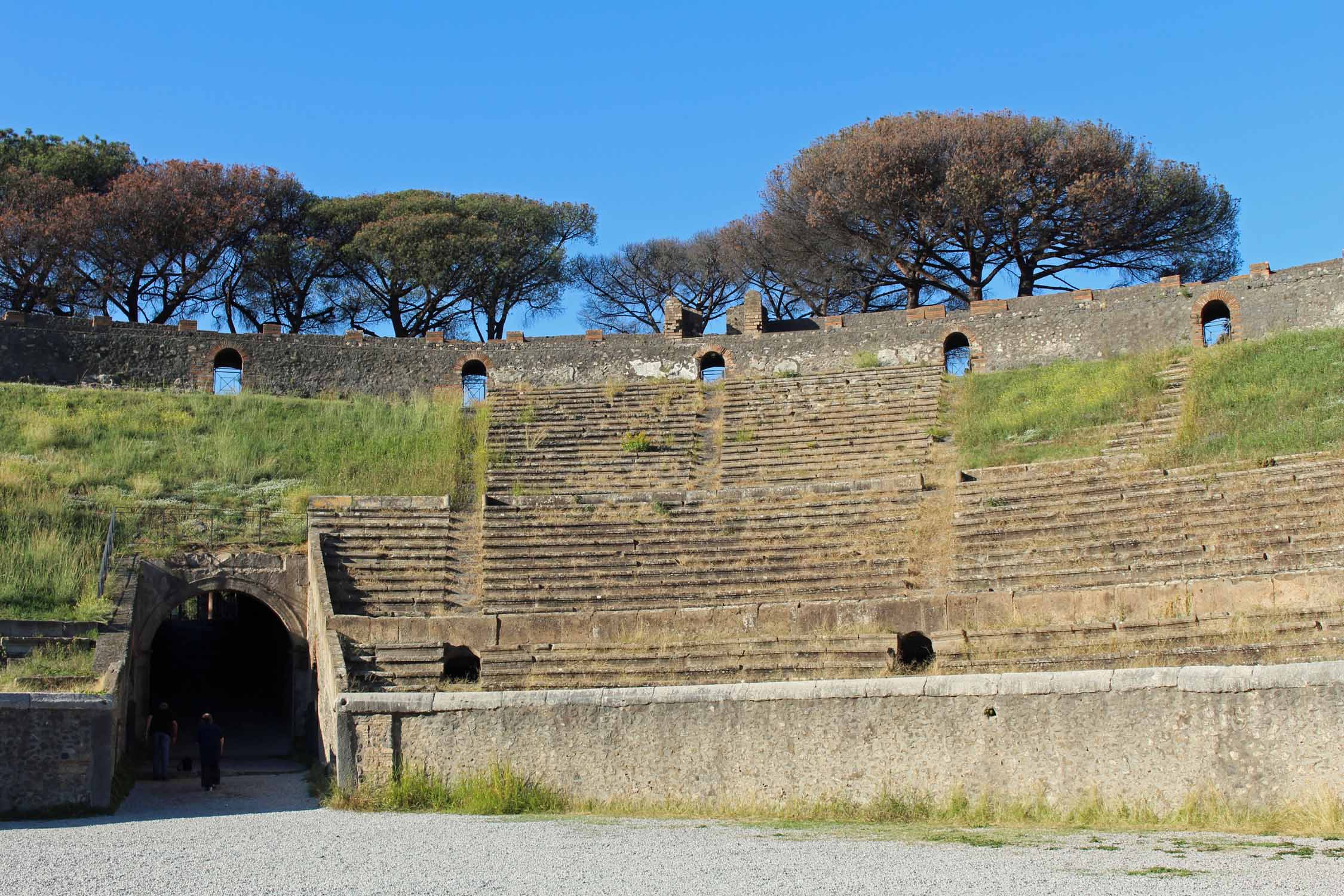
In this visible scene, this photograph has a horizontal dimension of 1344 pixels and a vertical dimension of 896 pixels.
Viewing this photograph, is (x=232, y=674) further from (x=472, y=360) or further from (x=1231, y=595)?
(x=1231, y=595)

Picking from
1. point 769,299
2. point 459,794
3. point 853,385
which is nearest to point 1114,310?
point 853,385

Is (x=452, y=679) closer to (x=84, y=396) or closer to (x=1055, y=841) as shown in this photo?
(x=1055, y=841)

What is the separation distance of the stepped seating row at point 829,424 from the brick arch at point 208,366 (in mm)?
9999

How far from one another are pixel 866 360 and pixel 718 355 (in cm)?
308

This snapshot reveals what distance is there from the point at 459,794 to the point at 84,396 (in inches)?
671

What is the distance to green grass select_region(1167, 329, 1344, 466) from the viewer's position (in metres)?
20.3

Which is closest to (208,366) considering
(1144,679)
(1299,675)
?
(1144,679)

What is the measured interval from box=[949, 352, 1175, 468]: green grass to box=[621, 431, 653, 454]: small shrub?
5324 mm

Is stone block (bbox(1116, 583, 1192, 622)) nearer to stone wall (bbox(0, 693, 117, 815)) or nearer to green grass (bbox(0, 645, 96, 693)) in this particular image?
stone wall (bbox(0, 693, 117, 815))

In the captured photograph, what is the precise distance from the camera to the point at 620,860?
9.52 meters

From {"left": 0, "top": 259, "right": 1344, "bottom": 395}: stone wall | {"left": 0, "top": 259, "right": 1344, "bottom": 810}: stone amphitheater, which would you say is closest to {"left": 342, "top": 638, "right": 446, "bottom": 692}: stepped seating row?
{"left": 0, "top": 259, "right": 1344, "bottom": 810}: stone amphitheater

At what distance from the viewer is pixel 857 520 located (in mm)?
20000

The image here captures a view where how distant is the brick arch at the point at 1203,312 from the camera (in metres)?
25.3

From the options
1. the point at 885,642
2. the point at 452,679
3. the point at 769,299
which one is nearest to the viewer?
the point at 885,642
